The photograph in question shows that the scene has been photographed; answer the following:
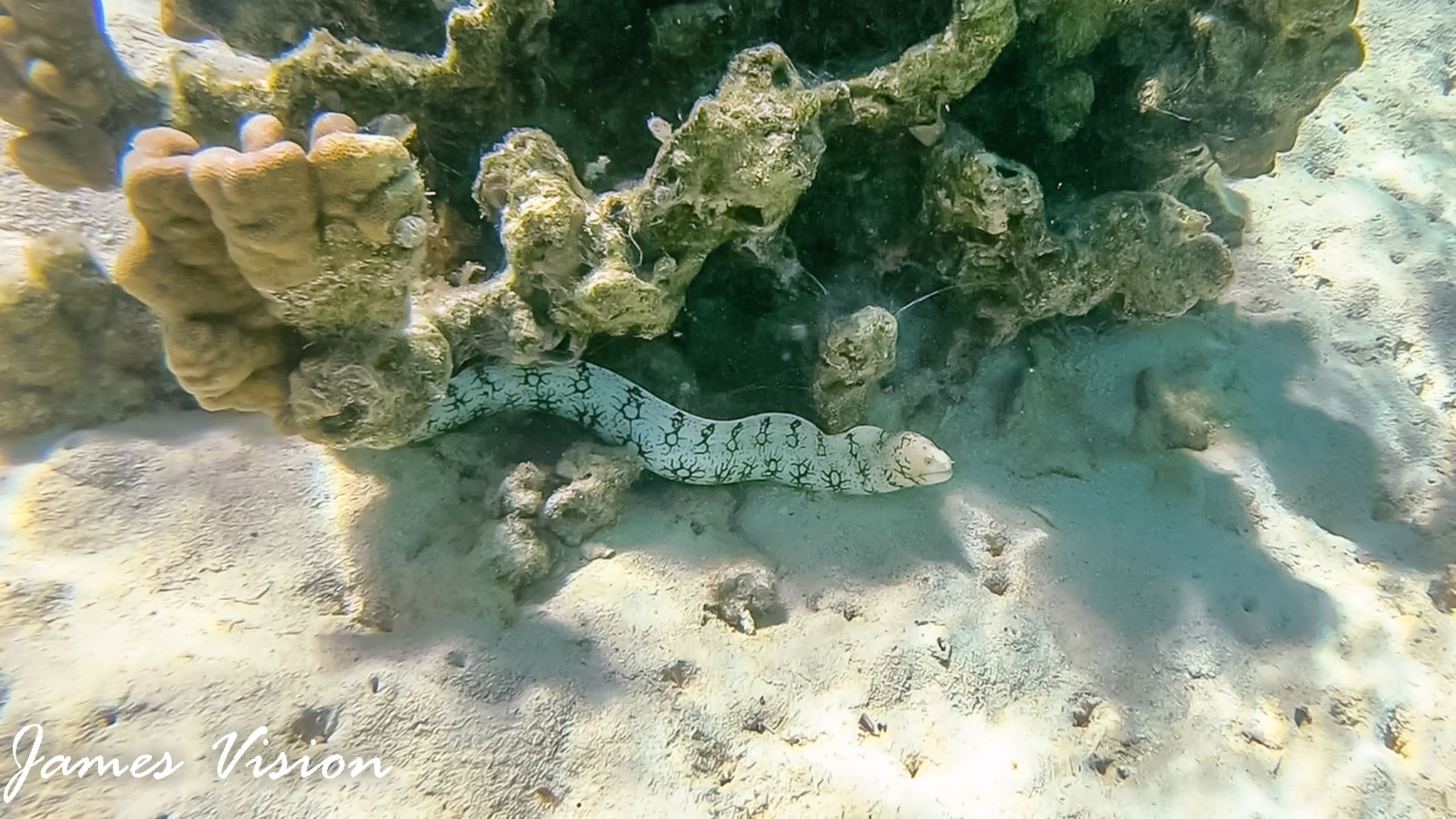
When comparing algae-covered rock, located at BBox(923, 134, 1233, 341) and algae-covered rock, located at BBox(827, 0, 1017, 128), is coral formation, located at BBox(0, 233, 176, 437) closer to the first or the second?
algae-covered rock, located at BBox(827, 0, 1017, 128)

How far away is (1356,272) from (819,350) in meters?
4.21

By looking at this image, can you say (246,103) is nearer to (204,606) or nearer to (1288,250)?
(204,606)

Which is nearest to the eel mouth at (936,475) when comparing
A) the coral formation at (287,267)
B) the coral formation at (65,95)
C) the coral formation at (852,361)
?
the coral formation at (852,361)

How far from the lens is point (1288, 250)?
4.82 m

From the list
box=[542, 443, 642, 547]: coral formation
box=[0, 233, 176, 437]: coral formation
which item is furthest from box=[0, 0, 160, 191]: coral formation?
box=[542, 443, 642, 547]: coral formation

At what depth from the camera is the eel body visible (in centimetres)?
349

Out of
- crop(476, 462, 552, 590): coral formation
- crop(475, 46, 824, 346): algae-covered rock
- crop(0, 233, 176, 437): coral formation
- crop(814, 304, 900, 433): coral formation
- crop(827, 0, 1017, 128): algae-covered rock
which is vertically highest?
crop(827, 0, 1017, 128): algae-covered rock

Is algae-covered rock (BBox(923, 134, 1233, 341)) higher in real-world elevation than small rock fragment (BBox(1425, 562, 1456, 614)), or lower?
higher

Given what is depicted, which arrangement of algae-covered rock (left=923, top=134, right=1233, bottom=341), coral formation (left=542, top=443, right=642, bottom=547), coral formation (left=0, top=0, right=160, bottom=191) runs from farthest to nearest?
coral formation (left=0, top=0, right=160, bottom=191) < coral formation (left=542, top=443, right=642, bottom=547) < algae-covered rock (left=923, top=134, right=1233, bottom=341)

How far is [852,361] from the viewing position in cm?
313

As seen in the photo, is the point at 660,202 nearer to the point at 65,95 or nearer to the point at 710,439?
the point at 710,439

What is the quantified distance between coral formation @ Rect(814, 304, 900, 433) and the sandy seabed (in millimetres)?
635

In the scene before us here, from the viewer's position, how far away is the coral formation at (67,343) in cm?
317

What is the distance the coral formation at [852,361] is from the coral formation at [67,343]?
11.0 ft
